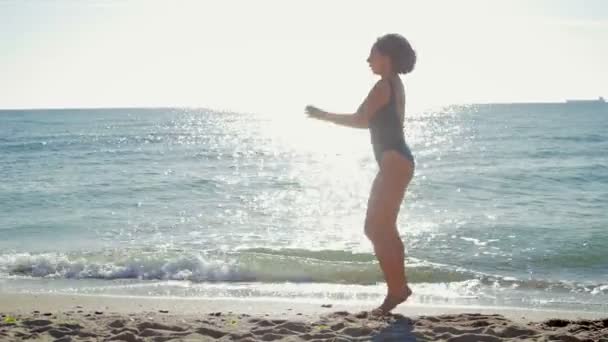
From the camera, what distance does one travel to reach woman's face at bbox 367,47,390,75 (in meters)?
4.79

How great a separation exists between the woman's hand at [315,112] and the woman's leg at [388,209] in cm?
51

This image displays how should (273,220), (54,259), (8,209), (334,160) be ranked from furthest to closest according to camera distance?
1. (334,160)
2. (8,209)
3. (273,220)
4. (54,259)

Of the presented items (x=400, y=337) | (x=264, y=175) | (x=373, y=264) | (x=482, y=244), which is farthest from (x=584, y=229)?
(x=264, y=175)

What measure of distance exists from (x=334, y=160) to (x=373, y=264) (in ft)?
69.7

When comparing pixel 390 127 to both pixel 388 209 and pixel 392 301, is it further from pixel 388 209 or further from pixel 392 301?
pixel 392 301

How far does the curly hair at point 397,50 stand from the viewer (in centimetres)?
476

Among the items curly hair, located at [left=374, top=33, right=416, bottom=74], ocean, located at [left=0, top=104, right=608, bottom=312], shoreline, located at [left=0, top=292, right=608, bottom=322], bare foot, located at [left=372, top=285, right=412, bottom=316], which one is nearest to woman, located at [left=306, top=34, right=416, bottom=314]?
curly hair, located at [left=374, top=33, right=416, bottom=74]

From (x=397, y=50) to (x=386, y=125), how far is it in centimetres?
52

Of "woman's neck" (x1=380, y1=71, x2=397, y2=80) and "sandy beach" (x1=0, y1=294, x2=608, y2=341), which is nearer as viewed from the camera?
"sandy beach" (x1=0, y1=294, x2=608, y2=341)

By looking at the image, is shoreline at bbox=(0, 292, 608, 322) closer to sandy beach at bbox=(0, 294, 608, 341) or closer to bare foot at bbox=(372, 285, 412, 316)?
sandy beach at bbox=(0, 294, 608, 341)

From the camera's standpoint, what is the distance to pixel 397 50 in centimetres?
476

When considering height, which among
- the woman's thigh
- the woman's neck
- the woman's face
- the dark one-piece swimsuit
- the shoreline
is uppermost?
the woman's face

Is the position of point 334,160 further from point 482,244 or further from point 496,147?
point 482,244

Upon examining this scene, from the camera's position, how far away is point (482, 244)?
410 inches
